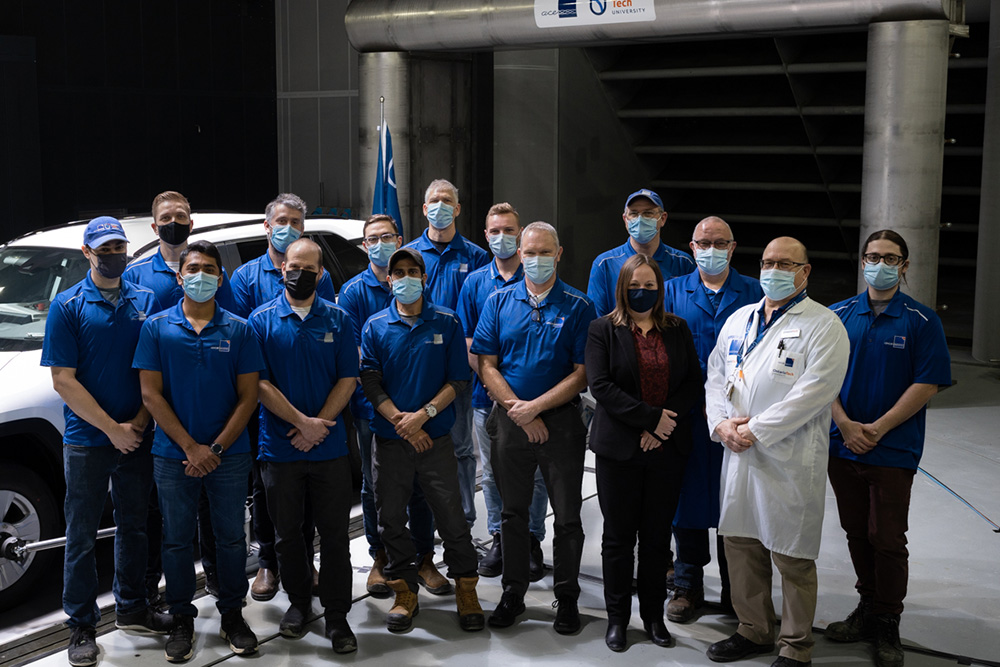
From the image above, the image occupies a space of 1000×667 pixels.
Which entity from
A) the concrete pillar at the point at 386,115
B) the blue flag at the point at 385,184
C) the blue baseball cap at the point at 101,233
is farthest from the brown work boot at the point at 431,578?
the concrete pillar at the point at 386,115

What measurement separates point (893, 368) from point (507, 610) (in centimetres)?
225

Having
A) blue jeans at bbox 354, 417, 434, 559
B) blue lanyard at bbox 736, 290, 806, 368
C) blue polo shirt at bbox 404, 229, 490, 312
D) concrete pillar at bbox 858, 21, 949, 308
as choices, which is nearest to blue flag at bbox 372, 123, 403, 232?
concrete pillar at bbox 858, 21, 949, 308

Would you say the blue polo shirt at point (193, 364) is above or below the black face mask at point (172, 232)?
below

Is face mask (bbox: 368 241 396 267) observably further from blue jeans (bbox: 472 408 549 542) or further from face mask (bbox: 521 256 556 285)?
blue jeans (bbox: 472 408 549 542)

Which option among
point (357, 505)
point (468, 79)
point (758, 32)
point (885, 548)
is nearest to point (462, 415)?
point (357, 505)

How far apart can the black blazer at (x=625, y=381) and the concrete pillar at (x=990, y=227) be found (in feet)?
25.4

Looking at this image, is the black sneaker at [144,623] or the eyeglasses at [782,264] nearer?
the eyeglasses at [782,264]

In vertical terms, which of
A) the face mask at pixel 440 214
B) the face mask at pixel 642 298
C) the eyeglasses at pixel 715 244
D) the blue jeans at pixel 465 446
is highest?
the face mask at pixel 440 214

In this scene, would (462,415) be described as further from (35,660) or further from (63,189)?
(63,189)

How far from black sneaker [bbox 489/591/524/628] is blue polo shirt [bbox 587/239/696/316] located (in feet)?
5.52

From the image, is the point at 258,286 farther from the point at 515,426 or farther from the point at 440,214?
the point at 515,426

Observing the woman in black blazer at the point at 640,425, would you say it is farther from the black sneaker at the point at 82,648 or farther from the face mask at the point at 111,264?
the black sneaker at the point at 82,648

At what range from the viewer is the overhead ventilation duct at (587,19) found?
8.72 m

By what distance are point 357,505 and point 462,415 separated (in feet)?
4.71
